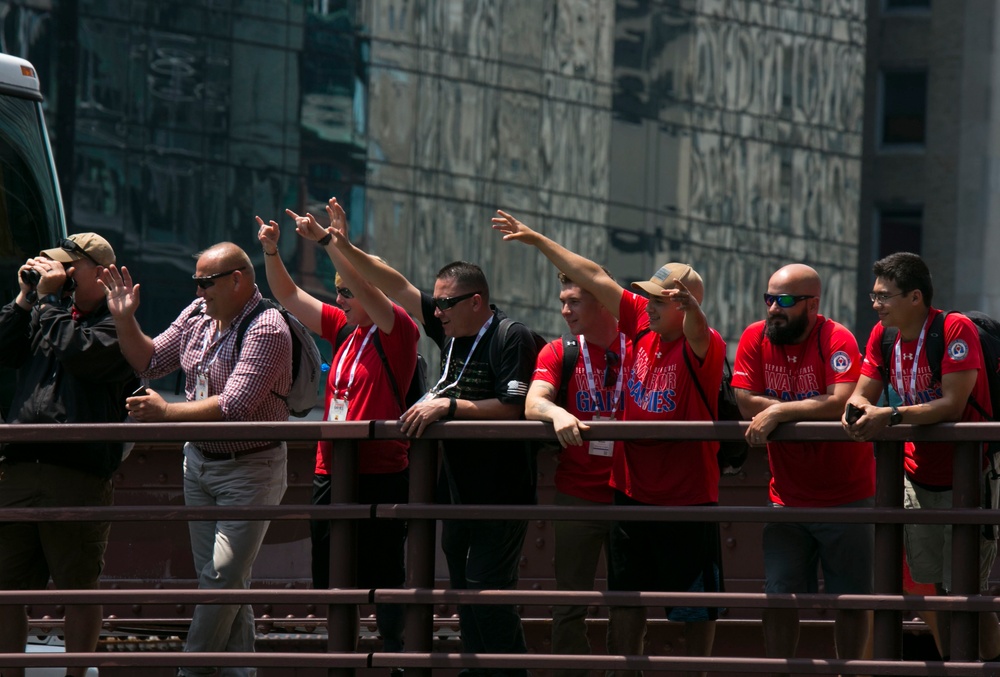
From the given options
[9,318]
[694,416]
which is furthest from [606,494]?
[9,318]

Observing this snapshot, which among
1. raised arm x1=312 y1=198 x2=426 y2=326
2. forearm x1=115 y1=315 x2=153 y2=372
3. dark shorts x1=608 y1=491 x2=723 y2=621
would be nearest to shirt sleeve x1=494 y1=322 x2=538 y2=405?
raised arm x1=312 y1=198 x2=426 y2=326

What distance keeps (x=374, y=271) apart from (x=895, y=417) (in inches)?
100

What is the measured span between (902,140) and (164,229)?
2367cm

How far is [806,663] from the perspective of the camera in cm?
593

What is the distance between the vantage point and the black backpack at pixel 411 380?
7.61 metres

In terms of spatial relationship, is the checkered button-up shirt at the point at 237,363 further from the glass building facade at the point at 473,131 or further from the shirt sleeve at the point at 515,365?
the glass building facade at the point at 473,131

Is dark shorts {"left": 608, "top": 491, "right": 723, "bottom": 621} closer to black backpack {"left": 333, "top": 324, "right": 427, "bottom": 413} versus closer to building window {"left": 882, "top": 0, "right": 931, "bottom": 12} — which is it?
black backpack {"left": 333, "top": 324, "right": 427, "bottom": 413}

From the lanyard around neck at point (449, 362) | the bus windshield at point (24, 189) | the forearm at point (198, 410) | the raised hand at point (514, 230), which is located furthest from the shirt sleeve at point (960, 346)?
the bus windshield at point (24, 189)

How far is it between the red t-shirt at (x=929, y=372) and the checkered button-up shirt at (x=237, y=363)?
2453 mm

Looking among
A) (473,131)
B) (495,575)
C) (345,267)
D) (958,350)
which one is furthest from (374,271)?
(473,131)

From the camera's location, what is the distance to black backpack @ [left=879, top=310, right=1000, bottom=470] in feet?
21.4

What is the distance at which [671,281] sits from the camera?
6633 millimetres

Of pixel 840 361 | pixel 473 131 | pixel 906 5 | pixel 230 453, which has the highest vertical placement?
pixel 906 5

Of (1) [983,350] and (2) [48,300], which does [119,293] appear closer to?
(2) [48,300]
